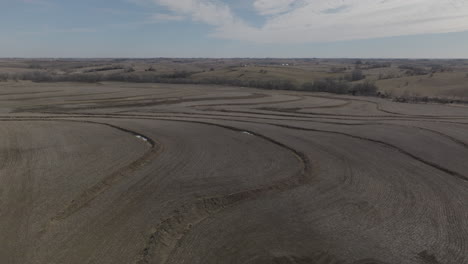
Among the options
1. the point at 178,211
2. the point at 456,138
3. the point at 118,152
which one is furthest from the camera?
the point at 456,138

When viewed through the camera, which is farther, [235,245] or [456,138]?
[456,138]

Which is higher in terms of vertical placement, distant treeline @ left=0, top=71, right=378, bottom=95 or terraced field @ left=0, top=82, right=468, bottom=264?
distant treeline @ left=0, top=71, right=378, bottom=95

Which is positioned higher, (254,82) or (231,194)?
(254,82)

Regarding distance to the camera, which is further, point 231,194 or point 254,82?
point 254,82

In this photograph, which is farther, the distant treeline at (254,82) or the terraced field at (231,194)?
the distant treeline at (254,82)

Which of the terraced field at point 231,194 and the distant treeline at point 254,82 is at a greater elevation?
the distant treeline at point 254,82

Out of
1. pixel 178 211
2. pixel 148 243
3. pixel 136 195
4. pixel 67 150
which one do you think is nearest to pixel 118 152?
pixel 67 150

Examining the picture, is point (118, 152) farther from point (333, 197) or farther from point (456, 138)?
point (456, 138)

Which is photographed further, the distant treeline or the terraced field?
the distant treeline
